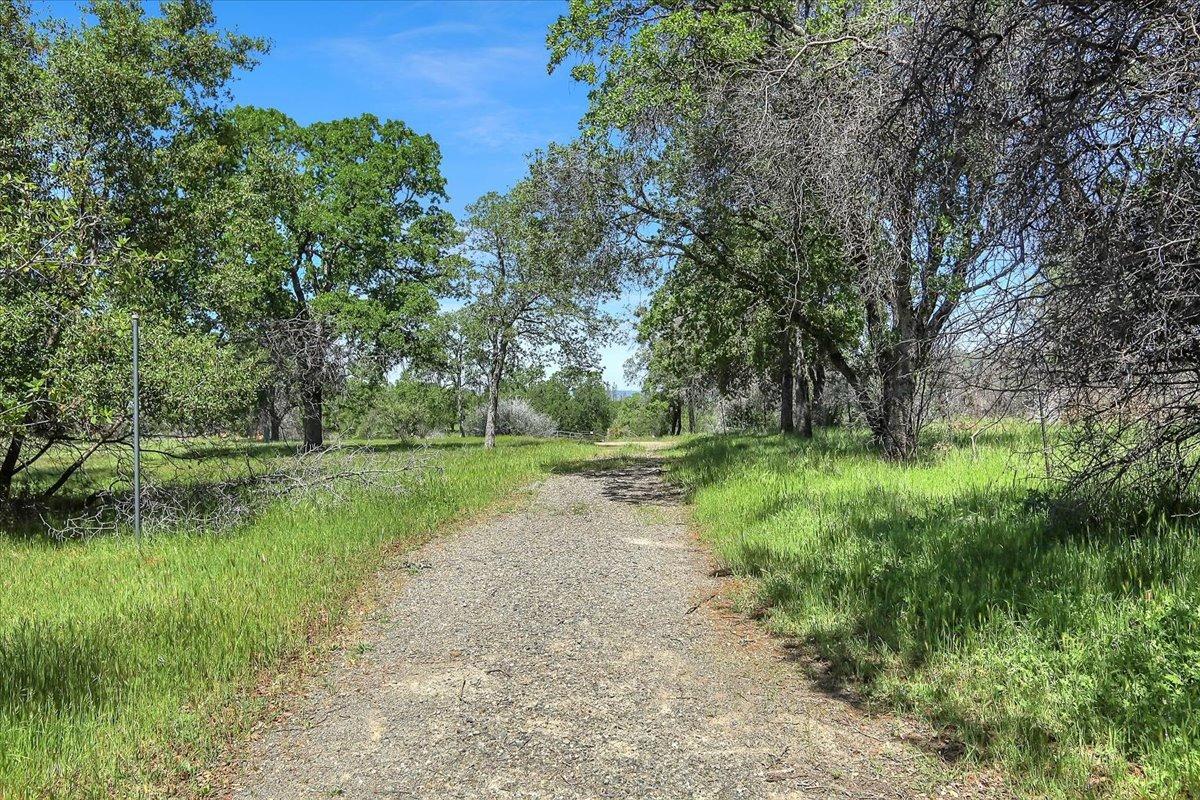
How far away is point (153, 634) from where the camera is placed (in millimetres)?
4555

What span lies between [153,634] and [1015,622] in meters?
5.68

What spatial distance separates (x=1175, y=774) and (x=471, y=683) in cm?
353

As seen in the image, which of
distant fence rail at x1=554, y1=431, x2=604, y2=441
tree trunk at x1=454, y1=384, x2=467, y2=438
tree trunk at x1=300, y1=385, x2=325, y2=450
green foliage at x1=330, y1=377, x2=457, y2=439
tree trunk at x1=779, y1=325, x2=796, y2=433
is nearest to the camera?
tree trunk at x1=779, y1=325, x2=796, y2=433

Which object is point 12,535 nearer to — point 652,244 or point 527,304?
point 652,244

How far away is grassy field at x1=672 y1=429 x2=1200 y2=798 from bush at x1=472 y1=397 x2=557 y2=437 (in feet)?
152

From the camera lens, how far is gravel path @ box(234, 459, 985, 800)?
3133 mm

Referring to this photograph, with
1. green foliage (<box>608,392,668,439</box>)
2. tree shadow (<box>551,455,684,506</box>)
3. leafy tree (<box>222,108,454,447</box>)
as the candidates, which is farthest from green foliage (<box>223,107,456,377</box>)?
green foliage (<box>608,392,668,439</box>)

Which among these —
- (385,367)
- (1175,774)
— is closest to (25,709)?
(1175,774)

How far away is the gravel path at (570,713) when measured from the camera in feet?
10.3

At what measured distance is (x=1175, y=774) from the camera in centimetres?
271

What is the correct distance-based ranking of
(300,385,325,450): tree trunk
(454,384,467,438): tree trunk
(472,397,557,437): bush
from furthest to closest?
(472,397,557,437): bush < (454,384,467,438): tree trunk < (300,385,325,450): tree trunk

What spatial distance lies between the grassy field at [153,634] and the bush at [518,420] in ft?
147

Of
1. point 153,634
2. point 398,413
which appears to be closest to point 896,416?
point 153,634

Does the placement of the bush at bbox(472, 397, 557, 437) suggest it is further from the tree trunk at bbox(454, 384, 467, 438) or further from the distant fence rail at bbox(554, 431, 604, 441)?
the tree trunk at bbox(454, 384, 467, 438)
